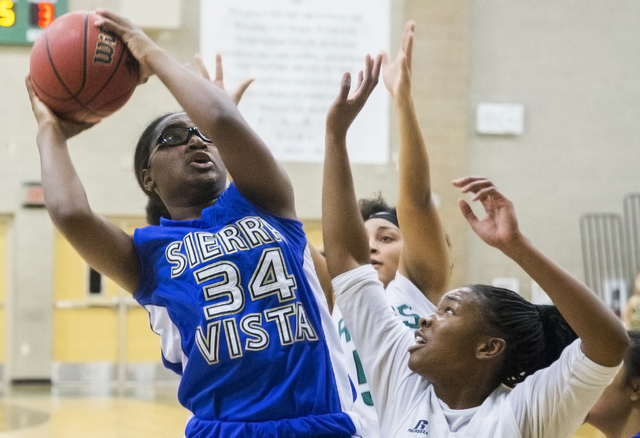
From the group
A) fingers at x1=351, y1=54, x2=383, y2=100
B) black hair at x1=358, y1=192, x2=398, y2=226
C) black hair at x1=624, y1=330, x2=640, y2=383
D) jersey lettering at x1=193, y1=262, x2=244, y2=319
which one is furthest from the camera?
black hair at x1=358, y1=192, x2=398, y2=226

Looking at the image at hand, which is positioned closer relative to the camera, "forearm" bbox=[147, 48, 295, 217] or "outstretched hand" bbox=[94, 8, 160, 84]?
"forearm" bbox=[147, 48, 295, 217]

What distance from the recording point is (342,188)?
2025mm

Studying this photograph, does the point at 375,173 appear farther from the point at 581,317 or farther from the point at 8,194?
the point at 581,317

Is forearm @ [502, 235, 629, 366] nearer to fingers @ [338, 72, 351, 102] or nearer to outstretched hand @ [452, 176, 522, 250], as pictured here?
outstretched hand @ [452, 176, 522, 250]

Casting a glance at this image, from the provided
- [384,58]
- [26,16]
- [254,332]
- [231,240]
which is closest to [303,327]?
[254,332]

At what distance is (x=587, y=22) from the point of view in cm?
1092

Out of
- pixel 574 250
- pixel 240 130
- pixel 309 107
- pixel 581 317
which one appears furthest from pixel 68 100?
pixel 574 250

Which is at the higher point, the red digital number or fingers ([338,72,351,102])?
the red digital number

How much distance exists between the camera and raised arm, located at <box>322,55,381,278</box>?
199 centimetres

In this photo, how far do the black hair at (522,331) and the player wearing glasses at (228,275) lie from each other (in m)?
0.42

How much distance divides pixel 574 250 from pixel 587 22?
9.88ft

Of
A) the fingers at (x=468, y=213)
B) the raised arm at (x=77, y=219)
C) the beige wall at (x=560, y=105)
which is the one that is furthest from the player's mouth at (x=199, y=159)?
the beige wall at (x=560, y=105)

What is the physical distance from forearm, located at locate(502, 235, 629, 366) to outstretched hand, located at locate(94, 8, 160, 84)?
0.97 m

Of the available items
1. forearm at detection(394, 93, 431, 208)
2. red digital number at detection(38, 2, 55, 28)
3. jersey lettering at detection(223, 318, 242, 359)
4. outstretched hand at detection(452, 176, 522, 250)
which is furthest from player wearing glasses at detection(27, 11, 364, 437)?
red digital number at detection(38, 2, 55, 28)
